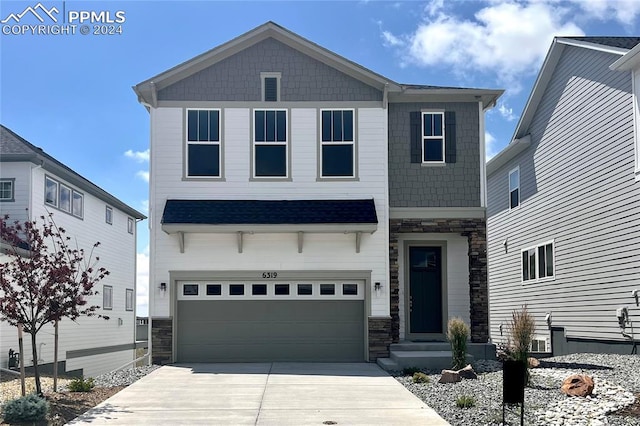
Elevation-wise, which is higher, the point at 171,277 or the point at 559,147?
the point at 559,147

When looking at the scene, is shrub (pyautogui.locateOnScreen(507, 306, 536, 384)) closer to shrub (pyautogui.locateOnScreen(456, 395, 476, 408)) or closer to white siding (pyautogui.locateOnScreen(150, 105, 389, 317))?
shrub (pyautogui.locateOnScreen(456, 395, 476, 408))

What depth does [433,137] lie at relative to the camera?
56.1 ft

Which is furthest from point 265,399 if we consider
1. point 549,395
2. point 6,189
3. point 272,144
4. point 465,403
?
point 6,189

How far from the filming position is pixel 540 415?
9.23 metres

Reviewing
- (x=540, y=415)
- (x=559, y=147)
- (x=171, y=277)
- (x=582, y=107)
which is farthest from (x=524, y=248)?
(x=540, y=415)

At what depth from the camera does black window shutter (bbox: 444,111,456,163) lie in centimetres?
1705

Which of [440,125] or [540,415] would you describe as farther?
[440,125]

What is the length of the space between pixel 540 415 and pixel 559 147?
38.9 ft

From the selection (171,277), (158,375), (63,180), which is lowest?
(158,375)

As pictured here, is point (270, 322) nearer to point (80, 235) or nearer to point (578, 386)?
point (578, 386)

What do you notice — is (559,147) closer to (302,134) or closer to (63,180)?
(302,134)

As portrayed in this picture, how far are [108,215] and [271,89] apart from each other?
12.2 meters

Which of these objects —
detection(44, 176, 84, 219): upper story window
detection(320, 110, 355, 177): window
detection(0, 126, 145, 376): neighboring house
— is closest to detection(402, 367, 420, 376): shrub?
detection(320, 110, 355, 177): window

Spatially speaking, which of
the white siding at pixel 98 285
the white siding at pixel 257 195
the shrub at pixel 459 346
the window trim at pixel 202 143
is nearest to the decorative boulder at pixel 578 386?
the shrub at pixel 459 346
